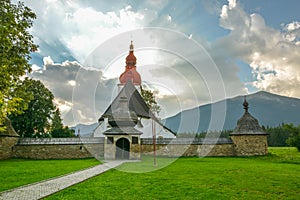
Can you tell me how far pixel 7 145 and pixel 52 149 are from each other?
3.45 m

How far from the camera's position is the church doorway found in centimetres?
1870

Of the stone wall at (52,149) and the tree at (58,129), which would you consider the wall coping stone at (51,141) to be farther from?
the tree at (58,129)

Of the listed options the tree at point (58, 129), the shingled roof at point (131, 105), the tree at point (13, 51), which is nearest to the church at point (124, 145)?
the shingled roof at point (131, 105)

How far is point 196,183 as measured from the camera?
316 inches

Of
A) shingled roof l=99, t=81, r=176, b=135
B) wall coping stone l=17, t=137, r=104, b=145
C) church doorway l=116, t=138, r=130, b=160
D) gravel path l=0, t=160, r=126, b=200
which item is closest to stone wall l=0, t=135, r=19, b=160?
wall coping stone l=17, t=137, r=104, b=145

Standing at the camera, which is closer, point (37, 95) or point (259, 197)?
point (259, 197)

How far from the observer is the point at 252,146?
20.8m

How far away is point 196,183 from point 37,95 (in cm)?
2475

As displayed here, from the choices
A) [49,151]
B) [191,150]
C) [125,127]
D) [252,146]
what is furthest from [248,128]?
[49,151]

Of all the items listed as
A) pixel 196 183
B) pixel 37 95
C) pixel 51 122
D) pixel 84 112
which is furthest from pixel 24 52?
pixel 51 122

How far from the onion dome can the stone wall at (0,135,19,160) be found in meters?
18.6

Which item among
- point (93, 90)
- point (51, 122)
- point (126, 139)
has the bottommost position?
point (126, 139)

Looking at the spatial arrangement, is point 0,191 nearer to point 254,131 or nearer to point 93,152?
point 93,152

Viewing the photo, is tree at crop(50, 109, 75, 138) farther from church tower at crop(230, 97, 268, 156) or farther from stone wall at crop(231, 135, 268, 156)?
stone wall at crop(231, 135, 268, 156)
